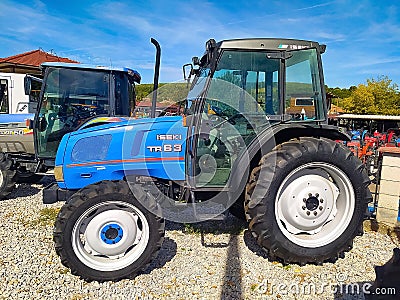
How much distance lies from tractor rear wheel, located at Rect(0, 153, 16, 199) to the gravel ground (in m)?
1.71

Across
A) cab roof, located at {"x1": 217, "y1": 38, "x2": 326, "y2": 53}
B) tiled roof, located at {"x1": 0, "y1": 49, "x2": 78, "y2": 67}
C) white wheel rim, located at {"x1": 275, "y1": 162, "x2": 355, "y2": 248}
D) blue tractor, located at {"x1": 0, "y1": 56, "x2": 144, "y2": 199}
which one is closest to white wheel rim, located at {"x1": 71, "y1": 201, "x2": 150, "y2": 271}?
white wheel rim, located at {"x1": 275, "y1": 162, "x2": 355, "y2": 248}

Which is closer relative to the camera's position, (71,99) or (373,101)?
(71,99)

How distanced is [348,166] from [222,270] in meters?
1.59

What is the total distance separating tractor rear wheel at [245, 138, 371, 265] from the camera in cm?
320

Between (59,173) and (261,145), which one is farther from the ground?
(261,145)

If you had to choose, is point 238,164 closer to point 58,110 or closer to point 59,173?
point 59,173

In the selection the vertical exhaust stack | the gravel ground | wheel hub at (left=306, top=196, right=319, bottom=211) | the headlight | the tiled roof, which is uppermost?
the tiled roof

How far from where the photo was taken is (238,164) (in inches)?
132

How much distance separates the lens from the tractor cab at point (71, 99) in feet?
19.4

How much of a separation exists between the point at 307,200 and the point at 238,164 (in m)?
0.78

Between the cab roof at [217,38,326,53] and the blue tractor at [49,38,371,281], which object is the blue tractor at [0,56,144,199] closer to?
the blue tractor at [49,38,371,281]

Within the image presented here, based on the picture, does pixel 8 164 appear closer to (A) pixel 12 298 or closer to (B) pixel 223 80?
(A) pixel 12 298

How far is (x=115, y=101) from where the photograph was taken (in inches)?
242

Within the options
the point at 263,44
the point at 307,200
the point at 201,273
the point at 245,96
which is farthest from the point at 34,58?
the point at 307,200
